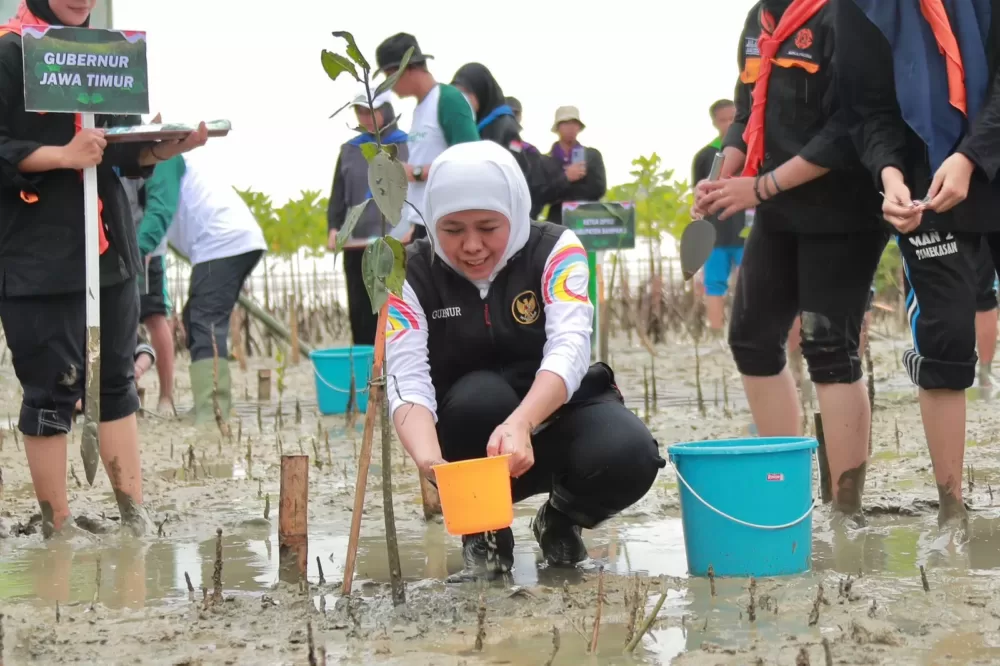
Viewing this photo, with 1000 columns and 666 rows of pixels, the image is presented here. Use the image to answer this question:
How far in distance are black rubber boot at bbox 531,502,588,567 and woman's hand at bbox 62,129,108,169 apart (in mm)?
1730

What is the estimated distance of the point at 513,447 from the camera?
299cm

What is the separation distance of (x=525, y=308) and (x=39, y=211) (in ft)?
5.26

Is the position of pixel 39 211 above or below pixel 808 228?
above

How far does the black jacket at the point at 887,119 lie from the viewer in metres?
3.39

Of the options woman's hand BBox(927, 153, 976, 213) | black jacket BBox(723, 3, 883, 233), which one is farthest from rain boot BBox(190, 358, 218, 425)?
woman's hand BBox(927, 153, 976, 213)

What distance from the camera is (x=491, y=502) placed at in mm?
2912

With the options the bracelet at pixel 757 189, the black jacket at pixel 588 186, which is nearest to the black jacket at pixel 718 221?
the black jacket at pixel 588 186

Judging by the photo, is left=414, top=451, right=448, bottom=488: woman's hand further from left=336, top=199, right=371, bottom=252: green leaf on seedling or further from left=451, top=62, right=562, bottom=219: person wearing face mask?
left=451, top=62, right=562, bottom=219: person wearing face mask

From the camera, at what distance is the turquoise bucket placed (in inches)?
279

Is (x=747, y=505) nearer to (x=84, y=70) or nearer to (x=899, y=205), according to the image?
(x=899, y=205)

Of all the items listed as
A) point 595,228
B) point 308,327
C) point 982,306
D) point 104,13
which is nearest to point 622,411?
point 982,306

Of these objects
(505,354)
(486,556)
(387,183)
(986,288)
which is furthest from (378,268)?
(986,288)

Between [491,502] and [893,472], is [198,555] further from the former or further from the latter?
[893,472]

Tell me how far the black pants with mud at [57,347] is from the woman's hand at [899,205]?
236 cm
